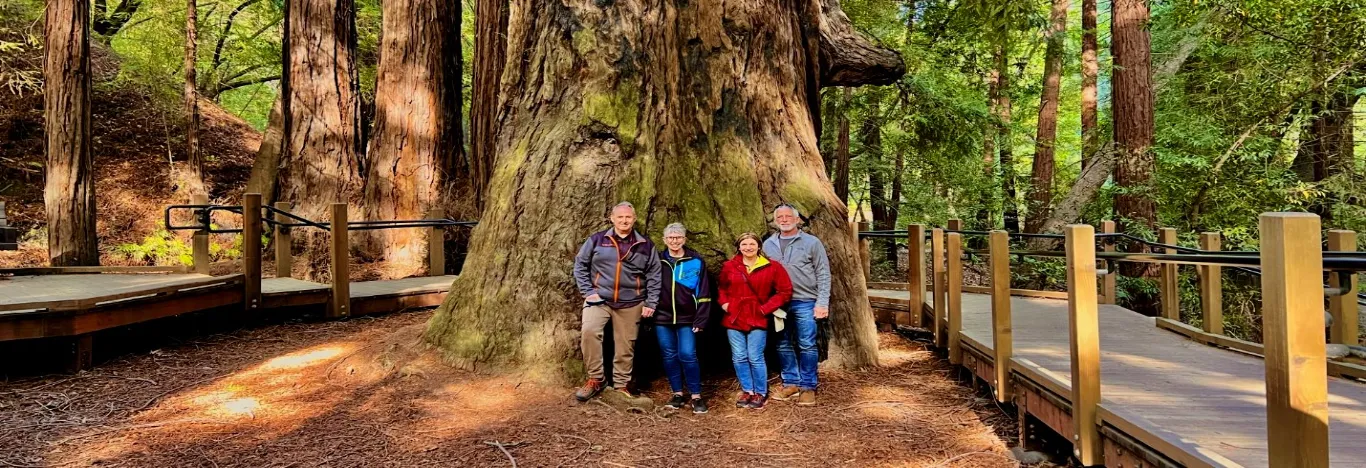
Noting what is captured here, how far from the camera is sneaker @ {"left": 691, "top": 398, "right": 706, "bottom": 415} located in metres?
5.05

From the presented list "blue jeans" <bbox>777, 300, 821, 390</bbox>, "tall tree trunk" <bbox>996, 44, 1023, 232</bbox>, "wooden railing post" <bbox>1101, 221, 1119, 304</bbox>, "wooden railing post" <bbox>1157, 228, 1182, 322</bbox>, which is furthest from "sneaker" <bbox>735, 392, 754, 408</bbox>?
"tall tree trunk" <bbox>996, 44, 1023, 232</bbox>

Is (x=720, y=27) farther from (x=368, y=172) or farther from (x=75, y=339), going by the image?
(x=368, y=172)

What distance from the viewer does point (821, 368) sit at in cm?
595

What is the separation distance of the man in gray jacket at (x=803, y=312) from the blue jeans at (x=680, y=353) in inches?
27.1

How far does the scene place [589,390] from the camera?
16.7ft

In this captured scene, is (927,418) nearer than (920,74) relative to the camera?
Yes

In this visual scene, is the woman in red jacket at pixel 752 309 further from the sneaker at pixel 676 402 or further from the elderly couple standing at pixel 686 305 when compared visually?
the sneaker at pixel 676 402

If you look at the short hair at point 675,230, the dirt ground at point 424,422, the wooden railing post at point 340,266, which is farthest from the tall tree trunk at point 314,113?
the short hair at point 675,230

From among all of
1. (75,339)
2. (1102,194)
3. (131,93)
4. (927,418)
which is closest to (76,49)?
(75,339)

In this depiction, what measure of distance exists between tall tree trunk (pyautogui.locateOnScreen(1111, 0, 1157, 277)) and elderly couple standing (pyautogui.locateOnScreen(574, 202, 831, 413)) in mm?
8466

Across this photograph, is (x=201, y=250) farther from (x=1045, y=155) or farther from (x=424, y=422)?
(x=1045, y=155)

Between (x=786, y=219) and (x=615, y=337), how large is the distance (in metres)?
1.60

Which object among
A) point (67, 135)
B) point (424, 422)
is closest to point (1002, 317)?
point (424, 422)

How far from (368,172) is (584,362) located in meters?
7.29
